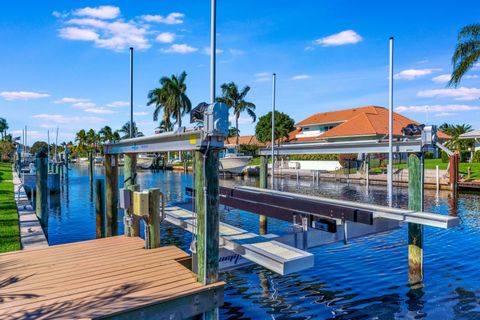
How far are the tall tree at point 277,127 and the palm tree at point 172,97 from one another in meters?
13.9

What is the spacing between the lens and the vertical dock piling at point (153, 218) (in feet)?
24.6

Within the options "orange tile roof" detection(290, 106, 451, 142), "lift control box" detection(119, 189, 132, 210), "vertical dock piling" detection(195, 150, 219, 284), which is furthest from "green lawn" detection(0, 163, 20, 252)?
"orange tile roof" detection(290, 106, 451, 142)

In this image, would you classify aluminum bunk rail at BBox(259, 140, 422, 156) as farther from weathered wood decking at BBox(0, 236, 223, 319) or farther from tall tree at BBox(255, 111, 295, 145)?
tall tree at BBox(255, 111, 295, 145)

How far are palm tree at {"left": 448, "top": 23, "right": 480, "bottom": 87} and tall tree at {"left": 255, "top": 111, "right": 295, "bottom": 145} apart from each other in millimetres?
34412

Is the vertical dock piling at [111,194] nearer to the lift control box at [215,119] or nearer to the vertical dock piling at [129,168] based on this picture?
the vertical dock piling at [129,168]

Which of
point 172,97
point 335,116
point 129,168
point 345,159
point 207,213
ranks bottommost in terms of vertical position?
point 207,213

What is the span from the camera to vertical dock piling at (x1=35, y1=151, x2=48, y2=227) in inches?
473

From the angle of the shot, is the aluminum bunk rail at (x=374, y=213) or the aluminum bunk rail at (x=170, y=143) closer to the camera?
the aluminum bunk rail at (x=170, y=143)

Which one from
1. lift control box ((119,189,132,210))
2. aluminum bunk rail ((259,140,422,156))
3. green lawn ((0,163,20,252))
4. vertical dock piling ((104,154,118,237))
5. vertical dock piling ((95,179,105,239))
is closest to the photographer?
lift control box ((119,189,132,210))

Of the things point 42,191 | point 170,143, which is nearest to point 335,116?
point 42,191

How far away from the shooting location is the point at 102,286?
5.44 metres

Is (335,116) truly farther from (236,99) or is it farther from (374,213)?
(374,213)

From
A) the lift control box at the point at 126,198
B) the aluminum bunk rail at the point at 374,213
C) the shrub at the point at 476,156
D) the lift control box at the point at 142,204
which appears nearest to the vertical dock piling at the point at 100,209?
the lift control box at the point at 126,198

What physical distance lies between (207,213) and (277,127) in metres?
57.0
